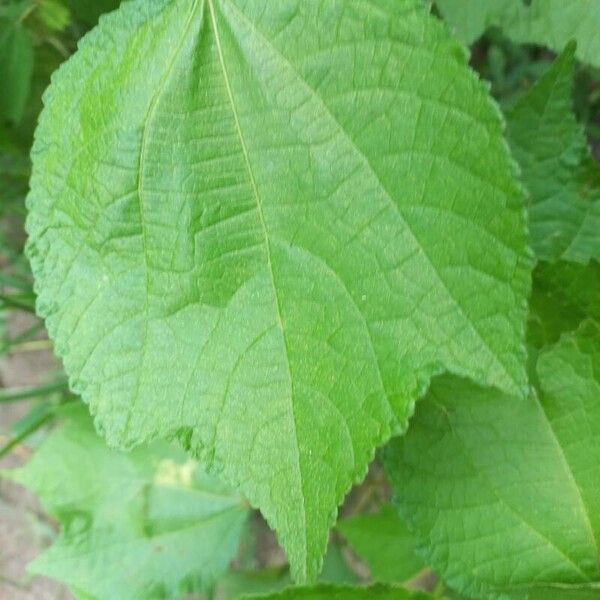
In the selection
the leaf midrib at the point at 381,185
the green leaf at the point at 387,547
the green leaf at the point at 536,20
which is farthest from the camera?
the green leaf at the point at 387,547

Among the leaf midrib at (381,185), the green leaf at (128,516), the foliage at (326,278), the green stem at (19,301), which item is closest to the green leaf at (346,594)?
the foliage at (326,278)

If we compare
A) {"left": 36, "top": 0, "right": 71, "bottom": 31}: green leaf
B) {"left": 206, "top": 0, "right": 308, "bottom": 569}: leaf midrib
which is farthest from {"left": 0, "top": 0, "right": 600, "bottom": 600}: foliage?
{"left": 36, "top": 0, "right": 71, "bottom": 31}: green leaf

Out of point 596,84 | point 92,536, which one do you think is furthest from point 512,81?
point 92,536

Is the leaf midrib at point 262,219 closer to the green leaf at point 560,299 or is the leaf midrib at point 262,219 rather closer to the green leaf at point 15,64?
the green leaf at point 560,299

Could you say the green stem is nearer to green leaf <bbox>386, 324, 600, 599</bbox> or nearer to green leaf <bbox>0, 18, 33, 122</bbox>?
green leaf <bbox>0, 18, 33, 122</bbox>

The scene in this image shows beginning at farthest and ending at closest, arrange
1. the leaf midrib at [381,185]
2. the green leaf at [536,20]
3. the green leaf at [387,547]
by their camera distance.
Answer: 1. the green leaf at [387,547]
2. the green leaf at [536,20]
3. the leaf midrib at [381,185]

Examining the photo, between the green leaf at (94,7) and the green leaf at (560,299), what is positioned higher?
the green leaf at (94,7)

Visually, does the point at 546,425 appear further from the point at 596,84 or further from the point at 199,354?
the point at 596,84
